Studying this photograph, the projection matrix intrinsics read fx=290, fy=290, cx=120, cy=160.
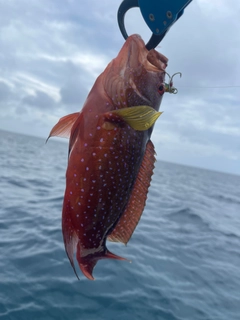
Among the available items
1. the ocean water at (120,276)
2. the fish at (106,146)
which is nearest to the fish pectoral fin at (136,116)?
Result: the fish at (106,146)

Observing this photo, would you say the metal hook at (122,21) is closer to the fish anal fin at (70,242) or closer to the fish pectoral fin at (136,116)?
the fish pectoral fin at (136,116)

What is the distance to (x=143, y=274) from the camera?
21.4ft

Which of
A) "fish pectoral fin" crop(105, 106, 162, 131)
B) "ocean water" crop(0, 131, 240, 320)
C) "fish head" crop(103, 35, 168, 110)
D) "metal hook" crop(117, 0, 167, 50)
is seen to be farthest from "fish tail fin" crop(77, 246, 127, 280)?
"ocean water" crop(0, 131, 240, 320)

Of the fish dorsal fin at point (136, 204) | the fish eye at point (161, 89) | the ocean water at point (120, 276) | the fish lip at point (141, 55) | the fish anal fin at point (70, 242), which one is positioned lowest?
the ocean water at point (120, 276)

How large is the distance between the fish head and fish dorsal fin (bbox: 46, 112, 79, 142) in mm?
289

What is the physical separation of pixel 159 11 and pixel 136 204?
4.03 ft

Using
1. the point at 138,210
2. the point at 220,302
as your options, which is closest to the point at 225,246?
the point at 220,302

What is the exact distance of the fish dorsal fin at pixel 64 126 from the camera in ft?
6.27

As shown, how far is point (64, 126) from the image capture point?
6.36 ft

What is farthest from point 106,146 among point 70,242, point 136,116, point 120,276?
point 120,276

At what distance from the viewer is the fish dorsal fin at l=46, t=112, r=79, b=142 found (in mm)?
1911

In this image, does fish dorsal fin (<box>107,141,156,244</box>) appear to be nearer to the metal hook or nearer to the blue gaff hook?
the metal hook

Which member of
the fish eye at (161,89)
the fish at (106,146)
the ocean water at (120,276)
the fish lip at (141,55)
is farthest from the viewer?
the ocean water at (120,276)

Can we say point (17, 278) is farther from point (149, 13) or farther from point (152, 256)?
point (149, 13)
